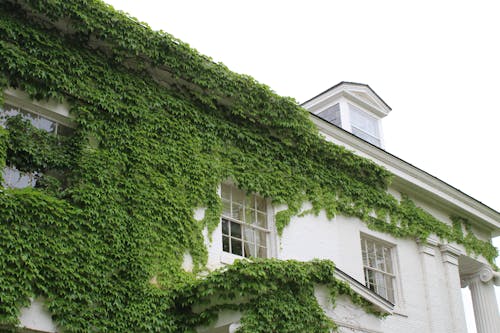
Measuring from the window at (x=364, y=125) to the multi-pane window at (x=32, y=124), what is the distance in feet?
32.0

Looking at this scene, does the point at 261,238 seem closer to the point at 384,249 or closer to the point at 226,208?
the point at 226,208

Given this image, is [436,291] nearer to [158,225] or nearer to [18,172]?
[158,225]

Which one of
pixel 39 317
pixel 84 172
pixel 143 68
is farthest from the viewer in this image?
pixel 143 68

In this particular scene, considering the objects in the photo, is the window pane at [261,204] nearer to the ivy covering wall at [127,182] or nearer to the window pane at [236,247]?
the ivy covering wall at [127,182]

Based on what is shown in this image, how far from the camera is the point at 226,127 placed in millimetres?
13250

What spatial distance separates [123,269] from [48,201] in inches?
63.6

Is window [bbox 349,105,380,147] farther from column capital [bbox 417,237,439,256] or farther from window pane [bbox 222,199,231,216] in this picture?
window pane [bbox 222,199,231,216]

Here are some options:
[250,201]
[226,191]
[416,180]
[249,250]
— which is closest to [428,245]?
[416,180]

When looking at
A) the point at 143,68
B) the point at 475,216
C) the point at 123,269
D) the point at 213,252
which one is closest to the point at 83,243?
the point at 123,269

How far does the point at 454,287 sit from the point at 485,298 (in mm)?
2599

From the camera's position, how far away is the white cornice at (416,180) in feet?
Answer: 53.0

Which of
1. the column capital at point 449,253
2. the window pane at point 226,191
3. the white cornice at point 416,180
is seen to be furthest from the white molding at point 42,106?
the column capital at point 449,253

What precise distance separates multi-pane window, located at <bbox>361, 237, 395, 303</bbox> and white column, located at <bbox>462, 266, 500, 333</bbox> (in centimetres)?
447

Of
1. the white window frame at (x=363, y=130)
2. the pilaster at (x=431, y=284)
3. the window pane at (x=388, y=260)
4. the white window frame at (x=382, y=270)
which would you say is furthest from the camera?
the white window frame at (x=363, y=130)
